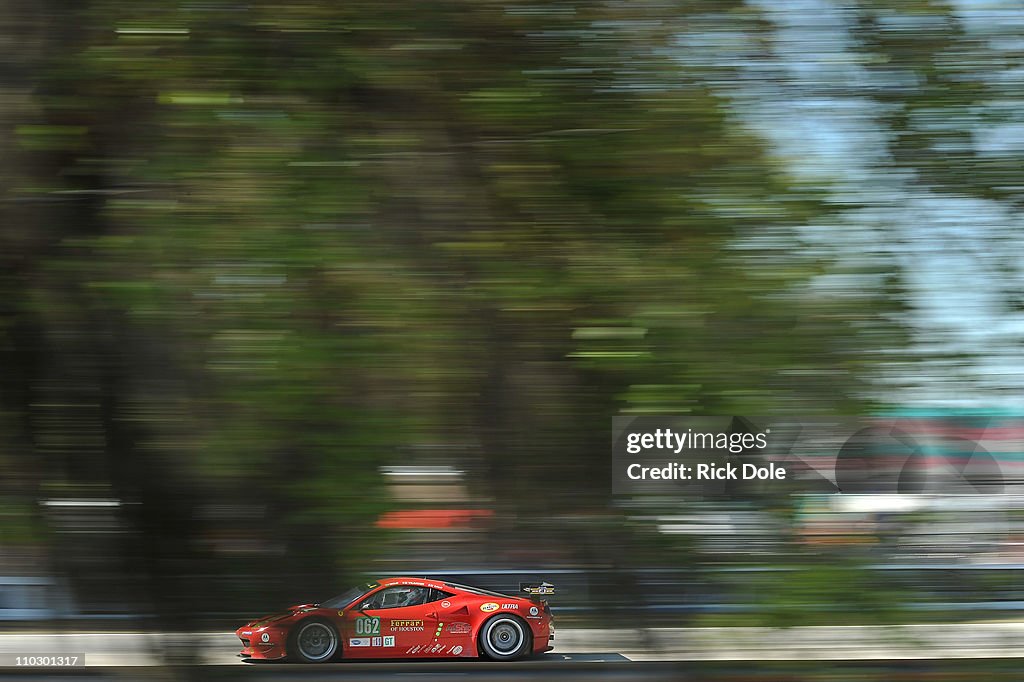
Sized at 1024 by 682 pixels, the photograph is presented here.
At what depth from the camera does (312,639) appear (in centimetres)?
269

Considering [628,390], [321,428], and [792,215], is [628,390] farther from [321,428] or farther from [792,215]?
[321,428]

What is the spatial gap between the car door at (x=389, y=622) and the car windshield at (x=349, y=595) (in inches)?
2.4

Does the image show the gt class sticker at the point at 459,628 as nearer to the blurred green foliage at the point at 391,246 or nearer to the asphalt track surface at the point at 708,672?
the asphalt track surface at the point at 708,672

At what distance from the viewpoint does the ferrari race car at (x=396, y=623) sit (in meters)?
2.65

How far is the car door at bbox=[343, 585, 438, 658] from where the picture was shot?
2850 mm

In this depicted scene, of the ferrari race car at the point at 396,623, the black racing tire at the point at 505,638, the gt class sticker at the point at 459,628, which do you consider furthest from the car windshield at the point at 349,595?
the gt class sticker at the point at 459,628

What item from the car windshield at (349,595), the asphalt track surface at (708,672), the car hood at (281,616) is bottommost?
the asphalt track surface at (708,672)

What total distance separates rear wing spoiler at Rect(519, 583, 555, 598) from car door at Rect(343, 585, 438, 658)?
0.41 meters

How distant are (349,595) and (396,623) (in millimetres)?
895

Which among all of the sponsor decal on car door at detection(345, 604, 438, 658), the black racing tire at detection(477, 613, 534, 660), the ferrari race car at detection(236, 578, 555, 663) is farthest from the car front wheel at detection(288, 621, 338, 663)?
the black racing tire at detection(477, 613, 534, 660)

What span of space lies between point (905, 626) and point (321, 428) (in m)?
1.64

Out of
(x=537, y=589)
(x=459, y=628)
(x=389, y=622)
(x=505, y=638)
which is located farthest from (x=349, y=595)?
(x=459, y=628)

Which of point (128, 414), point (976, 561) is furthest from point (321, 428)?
point (976, 561)

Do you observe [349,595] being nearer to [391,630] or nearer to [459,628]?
[391,630]
